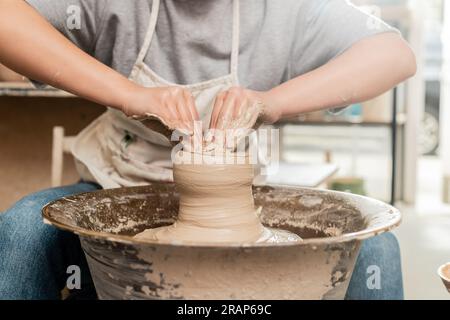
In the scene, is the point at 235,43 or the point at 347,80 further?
the point at 235,43

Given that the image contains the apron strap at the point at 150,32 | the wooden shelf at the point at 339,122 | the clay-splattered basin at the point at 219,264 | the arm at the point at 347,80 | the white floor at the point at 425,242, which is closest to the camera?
the clay-splattered basin at the point at 219,264

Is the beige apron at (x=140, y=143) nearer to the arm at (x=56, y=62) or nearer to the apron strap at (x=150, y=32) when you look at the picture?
the apron strap at (x=150, y=32)

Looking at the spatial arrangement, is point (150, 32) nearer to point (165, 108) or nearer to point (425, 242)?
point (165, 108)

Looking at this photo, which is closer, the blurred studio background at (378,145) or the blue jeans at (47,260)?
the blue jeans at (47,260)

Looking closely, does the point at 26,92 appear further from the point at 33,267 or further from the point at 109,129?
the point at 33,267

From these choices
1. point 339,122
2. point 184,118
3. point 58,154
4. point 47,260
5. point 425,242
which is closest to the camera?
point 184,118

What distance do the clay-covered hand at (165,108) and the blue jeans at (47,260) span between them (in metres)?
0.26

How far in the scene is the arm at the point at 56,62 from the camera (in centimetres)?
94

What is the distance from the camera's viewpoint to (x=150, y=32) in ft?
3.84

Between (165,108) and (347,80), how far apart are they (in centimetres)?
37

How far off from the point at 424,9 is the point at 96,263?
11.8ft

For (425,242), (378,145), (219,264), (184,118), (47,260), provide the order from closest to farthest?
(219,264), (184,118), (47,260), (425,242), (378,145)

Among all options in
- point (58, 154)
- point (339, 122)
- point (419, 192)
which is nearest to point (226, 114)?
point (58, 154)

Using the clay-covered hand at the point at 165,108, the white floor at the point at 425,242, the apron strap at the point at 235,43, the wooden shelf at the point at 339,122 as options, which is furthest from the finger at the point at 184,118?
the wooden shelf at the point at 339,122
